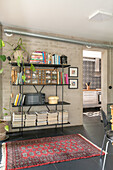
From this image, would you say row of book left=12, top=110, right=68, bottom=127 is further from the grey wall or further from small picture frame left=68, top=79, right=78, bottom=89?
the grey wall

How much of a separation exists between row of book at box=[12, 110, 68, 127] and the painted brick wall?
45cm

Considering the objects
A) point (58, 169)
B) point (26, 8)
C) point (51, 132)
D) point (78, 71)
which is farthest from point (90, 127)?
point (26, 8)

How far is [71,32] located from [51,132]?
9.32 ft

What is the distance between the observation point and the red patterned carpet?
2.49 m

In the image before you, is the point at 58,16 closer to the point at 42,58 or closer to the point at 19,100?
the point at 42,58

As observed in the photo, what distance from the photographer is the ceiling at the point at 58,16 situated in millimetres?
2865

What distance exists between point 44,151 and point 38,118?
3.64 feet

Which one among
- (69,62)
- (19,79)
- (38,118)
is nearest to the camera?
(19,79)

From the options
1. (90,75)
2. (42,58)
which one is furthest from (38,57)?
(90,75)

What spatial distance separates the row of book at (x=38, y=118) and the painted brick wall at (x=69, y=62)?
17.9 inches

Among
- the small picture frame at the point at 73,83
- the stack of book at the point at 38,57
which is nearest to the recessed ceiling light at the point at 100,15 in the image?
the stack of book at the point at 38,57

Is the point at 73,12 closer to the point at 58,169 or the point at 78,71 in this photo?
the point at 78,71

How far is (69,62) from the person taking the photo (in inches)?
184

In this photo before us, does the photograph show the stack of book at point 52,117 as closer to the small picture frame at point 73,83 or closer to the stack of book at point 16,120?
the stack of book at point 16,120
